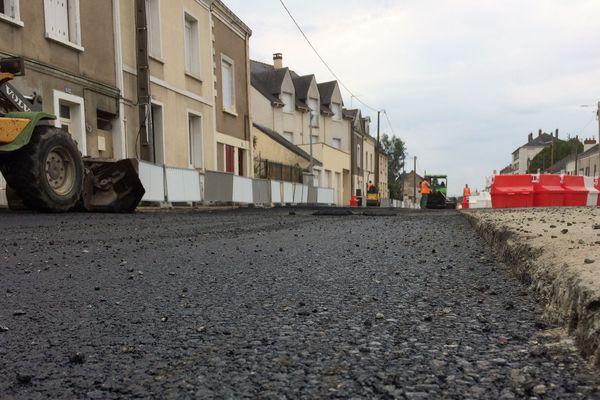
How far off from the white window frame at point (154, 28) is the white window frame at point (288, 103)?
22.9m

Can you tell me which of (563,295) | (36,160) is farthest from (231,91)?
(563,295)

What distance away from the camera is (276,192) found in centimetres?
2094

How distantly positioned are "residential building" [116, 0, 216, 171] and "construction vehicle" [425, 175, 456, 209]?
1865cm

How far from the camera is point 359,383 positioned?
1369 millimetres

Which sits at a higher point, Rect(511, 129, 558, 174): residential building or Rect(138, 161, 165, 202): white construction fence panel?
Rect(511, 129, 558, 174): residential building

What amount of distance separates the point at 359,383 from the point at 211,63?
19.0 m

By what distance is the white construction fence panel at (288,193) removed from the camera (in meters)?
22.1

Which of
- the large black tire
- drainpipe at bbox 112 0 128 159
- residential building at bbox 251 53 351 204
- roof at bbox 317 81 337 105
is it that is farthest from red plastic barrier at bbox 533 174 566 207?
roof at bbox 317 81 337 105

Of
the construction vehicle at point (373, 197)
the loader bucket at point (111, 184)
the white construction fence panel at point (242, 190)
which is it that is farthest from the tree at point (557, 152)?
the loader bucket at point (111, 184)

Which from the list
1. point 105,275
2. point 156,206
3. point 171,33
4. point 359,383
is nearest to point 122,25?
point 171,33

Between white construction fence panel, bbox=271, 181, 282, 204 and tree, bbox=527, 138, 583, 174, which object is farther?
tree, bbox=527, 138, 583, 174

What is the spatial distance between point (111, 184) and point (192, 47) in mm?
10025

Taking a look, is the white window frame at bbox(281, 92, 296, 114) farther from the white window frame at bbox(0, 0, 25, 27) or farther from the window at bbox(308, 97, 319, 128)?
the white window frame at bbox(0, 0, 25, 27)

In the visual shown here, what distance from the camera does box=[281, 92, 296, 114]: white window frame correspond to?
38.4 meters
